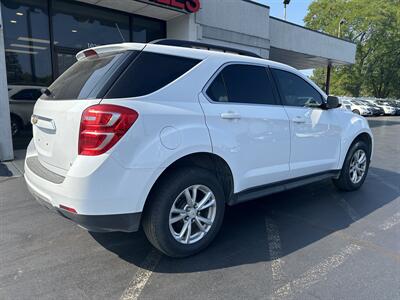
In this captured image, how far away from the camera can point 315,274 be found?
2.74 metres

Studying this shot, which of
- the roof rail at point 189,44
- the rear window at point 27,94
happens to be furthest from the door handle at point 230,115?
the rear window at point 27,94

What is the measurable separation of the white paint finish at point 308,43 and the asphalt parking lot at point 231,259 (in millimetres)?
10621

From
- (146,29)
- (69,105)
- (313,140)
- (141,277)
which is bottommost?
(141,277)

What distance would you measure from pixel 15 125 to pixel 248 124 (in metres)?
6.63

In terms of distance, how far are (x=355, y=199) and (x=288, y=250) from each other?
7.00 feet

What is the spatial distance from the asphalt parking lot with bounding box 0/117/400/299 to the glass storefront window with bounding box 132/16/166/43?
22.2ft

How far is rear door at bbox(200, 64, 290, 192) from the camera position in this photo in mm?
3041

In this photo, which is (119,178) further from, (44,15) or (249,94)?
(44,15)

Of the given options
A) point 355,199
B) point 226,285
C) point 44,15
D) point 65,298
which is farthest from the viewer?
point 44,15

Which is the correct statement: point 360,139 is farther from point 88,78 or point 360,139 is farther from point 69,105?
point 69,105

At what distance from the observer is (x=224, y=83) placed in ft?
10.6

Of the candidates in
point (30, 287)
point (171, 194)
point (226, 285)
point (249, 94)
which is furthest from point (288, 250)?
point (30, 287)

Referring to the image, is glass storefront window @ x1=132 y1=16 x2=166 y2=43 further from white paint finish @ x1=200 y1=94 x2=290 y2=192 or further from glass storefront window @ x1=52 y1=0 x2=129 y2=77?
white paint finish @ x1=200 y1=94 x2=290 y2=192

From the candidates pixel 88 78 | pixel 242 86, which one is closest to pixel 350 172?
pixel 242 86
